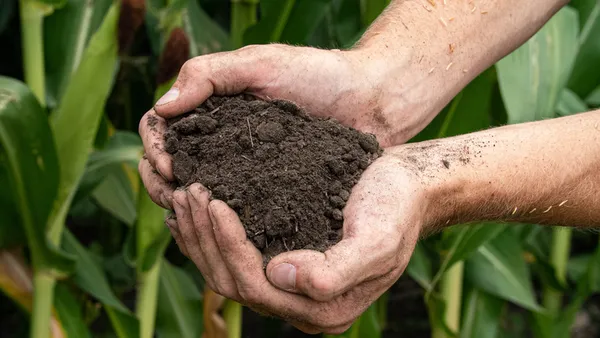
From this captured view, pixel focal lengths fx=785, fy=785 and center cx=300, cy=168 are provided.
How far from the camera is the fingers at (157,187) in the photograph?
3.96 feet

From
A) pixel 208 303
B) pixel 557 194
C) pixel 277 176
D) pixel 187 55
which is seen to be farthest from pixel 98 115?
pixel 557 194

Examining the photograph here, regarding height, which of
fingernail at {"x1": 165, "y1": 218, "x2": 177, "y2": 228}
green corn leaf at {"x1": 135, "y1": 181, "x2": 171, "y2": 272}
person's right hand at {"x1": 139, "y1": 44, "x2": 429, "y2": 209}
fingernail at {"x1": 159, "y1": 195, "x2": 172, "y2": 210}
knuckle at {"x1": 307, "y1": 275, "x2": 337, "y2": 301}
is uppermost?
person's right hand at {"x1": 139, "y1": 44, "x2": 429, "y2": 209}

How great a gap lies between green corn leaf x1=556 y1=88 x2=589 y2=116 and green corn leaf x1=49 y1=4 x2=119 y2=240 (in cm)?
115

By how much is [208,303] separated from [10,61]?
1.43 m

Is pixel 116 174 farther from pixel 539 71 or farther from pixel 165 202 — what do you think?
pixel 539 71

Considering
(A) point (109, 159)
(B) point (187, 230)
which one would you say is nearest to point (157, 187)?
(B) point (187, 230)

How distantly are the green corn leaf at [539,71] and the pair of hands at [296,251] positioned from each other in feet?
1.93

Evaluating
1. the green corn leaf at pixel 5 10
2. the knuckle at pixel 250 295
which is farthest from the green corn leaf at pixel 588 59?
the green corn leaf at pixel 5 10

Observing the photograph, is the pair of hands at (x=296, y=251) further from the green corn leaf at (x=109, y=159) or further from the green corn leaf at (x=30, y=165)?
the green corn leaf at (x=109, y=159)

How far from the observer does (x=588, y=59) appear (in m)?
2.19

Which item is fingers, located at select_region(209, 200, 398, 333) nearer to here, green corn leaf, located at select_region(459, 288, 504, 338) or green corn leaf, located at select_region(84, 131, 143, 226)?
green corn leaf, located at select_region(84, 131, 143, 226)

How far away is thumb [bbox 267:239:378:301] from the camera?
40.4 inches

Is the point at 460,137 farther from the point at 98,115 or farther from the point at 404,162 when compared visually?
the point at 98,115

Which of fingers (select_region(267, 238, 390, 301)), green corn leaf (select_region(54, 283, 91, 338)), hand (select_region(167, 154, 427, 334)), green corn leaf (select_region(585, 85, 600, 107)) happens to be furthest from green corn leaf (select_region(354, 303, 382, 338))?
fingers (select_region(267, 238, 390, 301))
